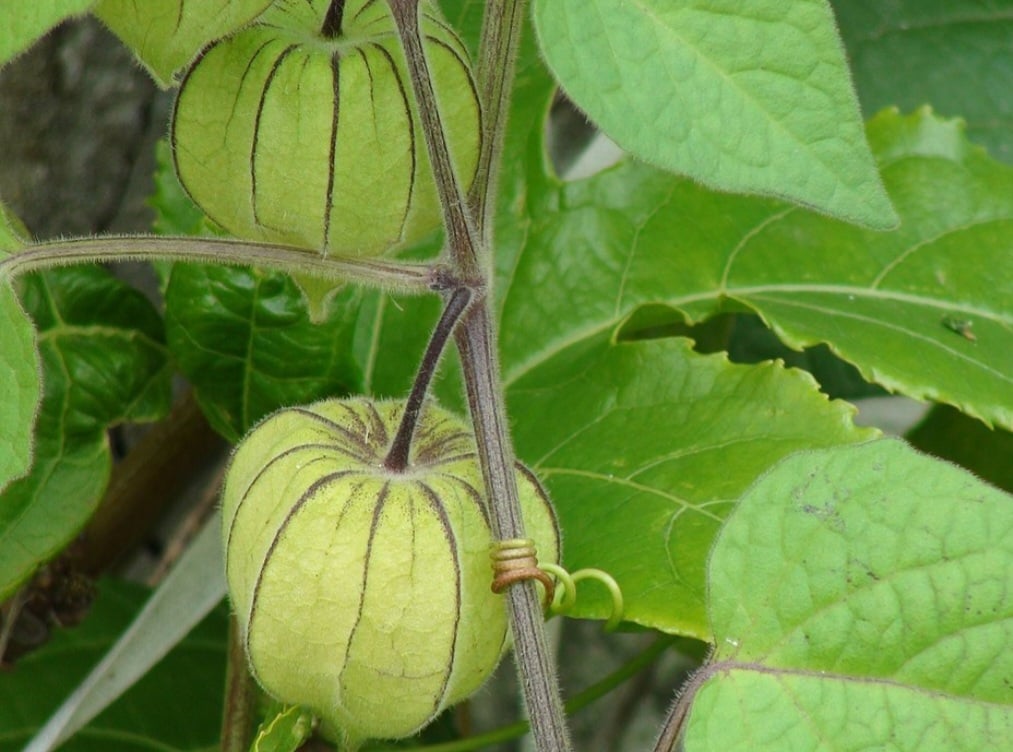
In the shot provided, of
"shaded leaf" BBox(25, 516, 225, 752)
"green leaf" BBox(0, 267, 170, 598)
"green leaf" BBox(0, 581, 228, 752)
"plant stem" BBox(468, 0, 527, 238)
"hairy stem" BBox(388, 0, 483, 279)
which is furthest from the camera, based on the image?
"green leaf" BBox(0, 581, 228, 752)

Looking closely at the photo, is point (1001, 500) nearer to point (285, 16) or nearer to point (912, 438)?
point (285, 16)

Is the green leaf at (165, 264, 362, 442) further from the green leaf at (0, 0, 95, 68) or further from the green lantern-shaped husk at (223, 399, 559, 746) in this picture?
the green leaf at (0, 0, 95, 68)

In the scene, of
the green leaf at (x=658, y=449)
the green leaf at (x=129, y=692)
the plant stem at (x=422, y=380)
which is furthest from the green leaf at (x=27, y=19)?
the green leaf at (x=129, y=692)

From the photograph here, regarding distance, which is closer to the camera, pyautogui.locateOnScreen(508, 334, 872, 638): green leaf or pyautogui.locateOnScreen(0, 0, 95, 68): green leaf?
pyautogui.locateOnScreen(0, 0, 95, 68): green leaf

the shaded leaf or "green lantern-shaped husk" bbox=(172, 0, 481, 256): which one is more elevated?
"green lantern-shaped husk" bbox=(172, 0, 481, 256)

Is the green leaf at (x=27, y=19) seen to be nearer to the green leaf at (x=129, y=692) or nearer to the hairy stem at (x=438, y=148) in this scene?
the hairy stem at (x=438, y=148)

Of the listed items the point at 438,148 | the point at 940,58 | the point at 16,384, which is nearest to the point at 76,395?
the point at 16,384

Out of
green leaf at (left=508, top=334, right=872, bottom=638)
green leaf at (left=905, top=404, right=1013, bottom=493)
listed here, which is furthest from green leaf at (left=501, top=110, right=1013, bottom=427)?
green leaf at (left=905, top=404, right=1013, bottom=493)
